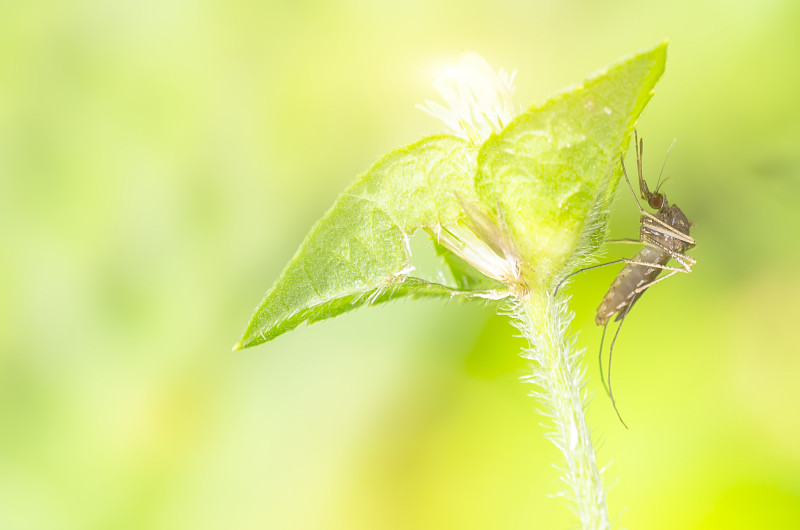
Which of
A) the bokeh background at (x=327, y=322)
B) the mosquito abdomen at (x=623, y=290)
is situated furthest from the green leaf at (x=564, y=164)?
the bokeh background at (x=327, y=322)

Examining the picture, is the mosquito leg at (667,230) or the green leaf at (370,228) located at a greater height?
the mosquito leg at (667,230)

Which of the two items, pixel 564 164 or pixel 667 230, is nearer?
pixel 564 164

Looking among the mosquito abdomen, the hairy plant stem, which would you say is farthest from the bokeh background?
Result: the hairy plant stem

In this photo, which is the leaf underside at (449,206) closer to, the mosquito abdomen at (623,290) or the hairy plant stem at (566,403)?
the hairy plant stem at (566,403)

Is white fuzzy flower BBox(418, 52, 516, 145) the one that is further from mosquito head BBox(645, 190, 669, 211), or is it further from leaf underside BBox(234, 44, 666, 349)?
mosquito head BBox(645, 190, 669, 211)

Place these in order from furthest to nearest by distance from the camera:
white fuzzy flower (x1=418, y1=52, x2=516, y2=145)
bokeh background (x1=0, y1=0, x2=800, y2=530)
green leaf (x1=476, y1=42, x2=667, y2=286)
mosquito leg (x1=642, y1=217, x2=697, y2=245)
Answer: bokeh background (x1=0, y1=0, x2=800, y2=530) → mosquito leg (x1=642, y1=217, x2=697, y2=245) → white fuzzy flower (x1=418, y1=52, x2=516, y2=145) → green leaf (x1=476, y1=42, x2=667, y2=286)

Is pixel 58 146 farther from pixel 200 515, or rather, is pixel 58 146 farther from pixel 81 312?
pixel 200 515

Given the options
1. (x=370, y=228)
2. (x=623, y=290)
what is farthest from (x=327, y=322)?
(x=370, y=228)

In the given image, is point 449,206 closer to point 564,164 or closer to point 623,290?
point 564,164
